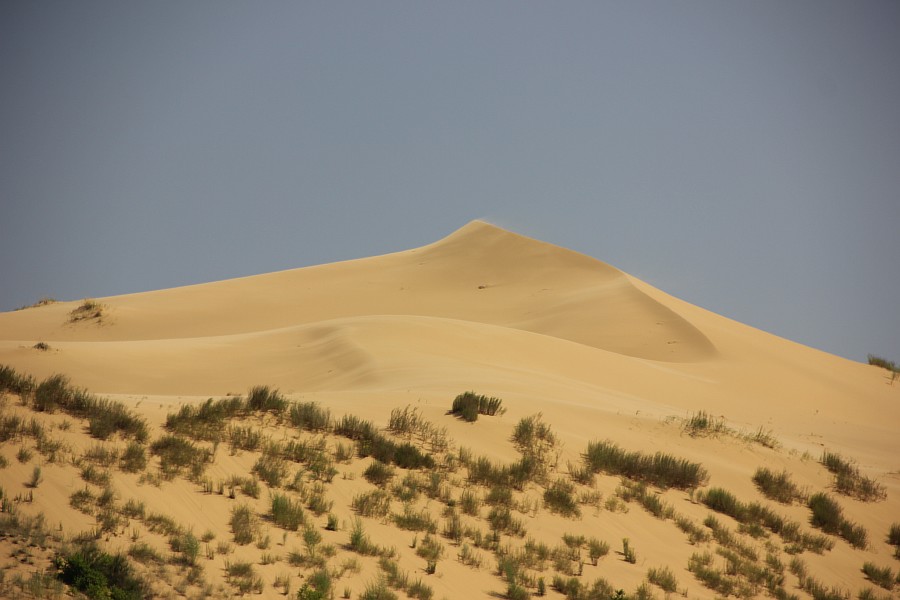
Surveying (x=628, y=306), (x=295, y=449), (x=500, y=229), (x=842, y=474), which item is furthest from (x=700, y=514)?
(x=500, y=229)

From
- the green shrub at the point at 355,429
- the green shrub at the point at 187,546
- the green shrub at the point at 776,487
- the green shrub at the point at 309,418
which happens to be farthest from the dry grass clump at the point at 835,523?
the green shrub at the point at 187,546

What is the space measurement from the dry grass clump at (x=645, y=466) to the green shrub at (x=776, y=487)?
1.06m

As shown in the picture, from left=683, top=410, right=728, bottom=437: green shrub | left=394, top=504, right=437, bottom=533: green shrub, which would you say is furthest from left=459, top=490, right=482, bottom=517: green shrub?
left=683, top=410, right=728, bottom=437: green shrub

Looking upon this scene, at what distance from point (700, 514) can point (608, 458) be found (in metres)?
1.53

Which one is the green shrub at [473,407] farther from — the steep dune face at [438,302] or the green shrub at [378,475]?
the steep dune face at [438,302]

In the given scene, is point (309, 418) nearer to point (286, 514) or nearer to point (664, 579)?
point (286, 514)

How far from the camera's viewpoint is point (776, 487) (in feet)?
42.9

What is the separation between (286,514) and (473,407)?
483cm

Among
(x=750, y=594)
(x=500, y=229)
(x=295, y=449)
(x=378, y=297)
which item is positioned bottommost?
(x=750, y=594)

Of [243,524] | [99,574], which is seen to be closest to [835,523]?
[243,524]

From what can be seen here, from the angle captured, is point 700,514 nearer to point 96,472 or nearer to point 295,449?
point 295,449

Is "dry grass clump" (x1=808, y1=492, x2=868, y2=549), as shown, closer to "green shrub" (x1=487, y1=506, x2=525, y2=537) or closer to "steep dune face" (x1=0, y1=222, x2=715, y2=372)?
"green shrub" (x1=487, y1=506, x2=525, y2=537)

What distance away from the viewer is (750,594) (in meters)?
9.62

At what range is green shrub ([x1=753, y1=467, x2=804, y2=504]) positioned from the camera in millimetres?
12875
